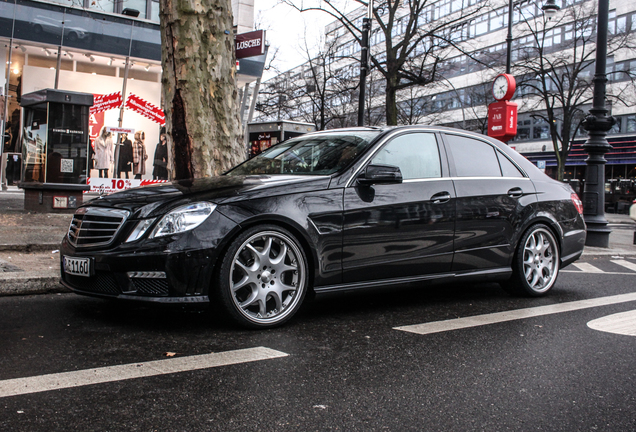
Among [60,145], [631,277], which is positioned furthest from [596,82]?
[60,145]

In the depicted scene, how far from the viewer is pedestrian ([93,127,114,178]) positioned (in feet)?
62.7

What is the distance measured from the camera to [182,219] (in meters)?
4.00

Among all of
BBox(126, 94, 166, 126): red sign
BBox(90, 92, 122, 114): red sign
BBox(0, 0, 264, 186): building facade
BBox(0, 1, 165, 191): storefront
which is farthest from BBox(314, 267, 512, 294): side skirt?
BBox(126, 94, 166, 126): red sign

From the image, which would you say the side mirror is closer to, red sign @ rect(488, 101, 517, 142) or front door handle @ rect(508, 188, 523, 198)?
front door handle @ rect(508, 188, 523, 198)

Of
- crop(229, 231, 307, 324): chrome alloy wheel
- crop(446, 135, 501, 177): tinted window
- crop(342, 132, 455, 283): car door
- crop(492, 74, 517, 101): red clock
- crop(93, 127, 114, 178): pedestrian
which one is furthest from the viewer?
crop(93, 127, 114, 178): pedestrian

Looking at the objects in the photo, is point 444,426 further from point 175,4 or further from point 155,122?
point 155,122

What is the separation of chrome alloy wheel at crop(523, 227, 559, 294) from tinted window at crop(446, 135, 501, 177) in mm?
741

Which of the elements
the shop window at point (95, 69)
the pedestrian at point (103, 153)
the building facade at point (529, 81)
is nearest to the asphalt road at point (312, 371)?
the pedestrian at point (103, 153)

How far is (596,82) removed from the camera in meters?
12.3

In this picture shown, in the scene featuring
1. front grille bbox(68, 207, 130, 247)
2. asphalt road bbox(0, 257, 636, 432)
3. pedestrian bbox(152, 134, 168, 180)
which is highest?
pedestrian bbox(152, 134, 168, 180)

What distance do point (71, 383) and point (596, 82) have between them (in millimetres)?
11913

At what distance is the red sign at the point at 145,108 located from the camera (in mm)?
20500

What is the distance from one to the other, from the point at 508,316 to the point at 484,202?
3.40ft

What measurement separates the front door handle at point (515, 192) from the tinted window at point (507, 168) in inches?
6.7
